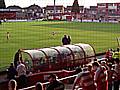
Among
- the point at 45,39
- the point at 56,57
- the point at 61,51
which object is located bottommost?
the point at 45,39

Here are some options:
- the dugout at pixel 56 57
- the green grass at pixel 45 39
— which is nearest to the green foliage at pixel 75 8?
the green grass at pixel 45 39

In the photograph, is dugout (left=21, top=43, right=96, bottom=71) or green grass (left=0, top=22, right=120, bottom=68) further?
green grass (left=0, top=22, right=120, bottom=68)

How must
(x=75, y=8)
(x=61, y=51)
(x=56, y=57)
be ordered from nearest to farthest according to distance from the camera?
(x=56, y=57), (x=61, y=51), (x=75, y=8)

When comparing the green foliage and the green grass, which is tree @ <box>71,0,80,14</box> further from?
the green grass

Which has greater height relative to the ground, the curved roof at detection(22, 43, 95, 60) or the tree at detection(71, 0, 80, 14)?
the curved roof at detection(22, 43, 95, 60)

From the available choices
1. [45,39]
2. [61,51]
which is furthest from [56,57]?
[45,39]

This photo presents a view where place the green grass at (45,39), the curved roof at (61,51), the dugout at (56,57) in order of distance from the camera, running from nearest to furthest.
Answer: the dugout at (56,57) < the curved roof at (61,51) < the green grass at (45,39)

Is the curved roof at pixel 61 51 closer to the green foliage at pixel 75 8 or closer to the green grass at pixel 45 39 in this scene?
the green grass at pixel 45 39

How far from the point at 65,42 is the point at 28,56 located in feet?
28.9

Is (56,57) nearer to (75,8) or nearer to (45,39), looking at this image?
(45,39)

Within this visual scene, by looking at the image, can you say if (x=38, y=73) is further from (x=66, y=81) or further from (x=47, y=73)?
(x=66, y=81)

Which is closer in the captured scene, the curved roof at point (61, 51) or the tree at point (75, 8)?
the curved roof at point (61, 51)

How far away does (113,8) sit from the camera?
407 feet

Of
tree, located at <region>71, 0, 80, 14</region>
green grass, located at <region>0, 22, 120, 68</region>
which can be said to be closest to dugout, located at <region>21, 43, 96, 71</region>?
green grass, located at <region>0, 22, 120, 68</region>
